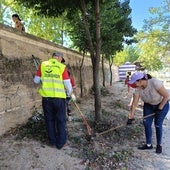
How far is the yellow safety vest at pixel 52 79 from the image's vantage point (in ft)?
18.2

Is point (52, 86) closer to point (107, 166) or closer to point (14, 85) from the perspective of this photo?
point (14, 85)

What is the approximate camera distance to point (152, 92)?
5.65m

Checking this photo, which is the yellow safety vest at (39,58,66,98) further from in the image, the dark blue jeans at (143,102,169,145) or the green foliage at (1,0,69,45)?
the green foliage at (1,0,69,45)

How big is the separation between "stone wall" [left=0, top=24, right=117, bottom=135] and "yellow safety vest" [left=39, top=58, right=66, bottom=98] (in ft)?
3.55

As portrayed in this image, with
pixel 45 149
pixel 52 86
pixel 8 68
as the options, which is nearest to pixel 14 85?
pixel 8 68

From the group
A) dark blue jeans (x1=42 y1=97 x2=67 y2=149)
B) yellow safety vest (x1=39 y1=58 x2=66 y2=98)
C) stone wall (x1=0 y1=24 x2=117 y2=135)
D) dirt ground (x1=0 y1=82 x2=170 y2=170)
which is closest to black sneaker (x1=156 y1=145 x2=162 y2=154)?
dirt ground (x1=0 y1=82 x2=170 y2=170)

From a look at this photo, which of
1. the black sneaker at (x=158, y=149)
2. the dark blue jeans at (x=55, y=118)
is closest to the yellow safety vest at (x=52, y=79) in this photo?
the dark blue jeans at (x=55, y=118)

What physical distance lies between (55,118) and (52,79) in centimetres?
81

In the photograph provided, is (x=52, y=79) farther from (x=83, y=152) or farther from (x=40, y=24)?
(x=40, y=24)

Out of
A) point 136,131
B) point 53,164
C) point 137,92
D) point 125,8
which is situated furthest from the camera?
point 125,8

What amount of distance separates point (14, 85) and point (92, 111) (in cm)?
350

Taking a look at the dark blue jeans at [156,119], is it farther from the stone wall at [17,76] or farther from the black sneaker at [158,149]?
the stone wall at [17,76]

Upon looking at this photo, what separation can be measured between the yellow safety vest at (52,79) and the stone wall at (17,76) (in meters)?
1.08

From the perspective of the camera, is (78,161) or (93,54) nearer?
(78,161)
